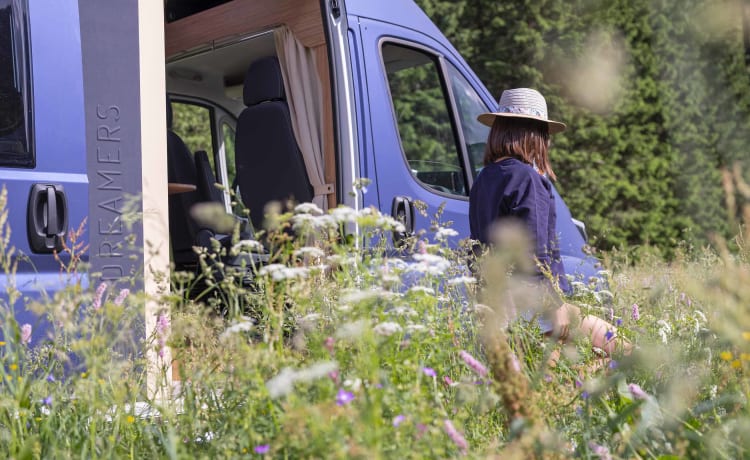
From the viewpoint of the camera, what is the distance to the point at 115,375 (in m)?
2.21

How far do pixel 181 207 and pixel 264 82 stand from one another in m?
1.29

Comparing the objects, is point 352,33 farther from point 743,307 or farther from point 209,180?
point 743,307

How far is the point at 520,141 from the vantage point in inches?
143

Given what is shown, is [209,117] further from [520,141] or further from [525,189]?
[525,189]

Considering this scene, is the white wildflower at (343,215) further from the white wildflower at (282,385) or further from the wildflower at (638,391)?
the wildflower at (638,391)

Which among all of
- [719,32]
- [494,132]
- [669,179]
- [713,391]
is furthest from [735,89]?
[713,391]

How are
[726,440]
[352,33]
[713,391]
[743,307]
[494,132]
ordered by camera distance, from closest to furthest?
[743,307], [726,440], [713,391], [494,132], [352,33]

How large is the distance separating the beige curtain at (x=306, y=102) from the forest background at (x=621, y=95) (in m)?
9.33

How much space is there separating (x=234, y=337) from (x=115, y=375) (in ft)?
1.47

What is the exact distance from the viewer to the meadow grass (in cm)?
176

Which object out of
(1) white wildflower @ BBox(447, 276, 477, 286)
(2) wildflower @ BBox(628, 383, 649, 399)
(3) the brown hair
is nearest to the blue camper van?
(1) white wildflower @ BBox(447, 276, 477, 286)

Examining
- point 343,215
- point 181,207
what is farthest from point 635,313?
point 181,207

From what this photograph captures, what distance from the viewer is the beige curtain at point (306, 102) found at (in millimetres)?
4566

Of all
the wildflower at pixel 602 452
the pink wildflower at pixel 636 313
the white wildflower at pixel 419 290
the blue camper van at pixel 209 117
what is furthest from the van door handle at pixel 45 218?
the pink wildflower at pixel 636 313
